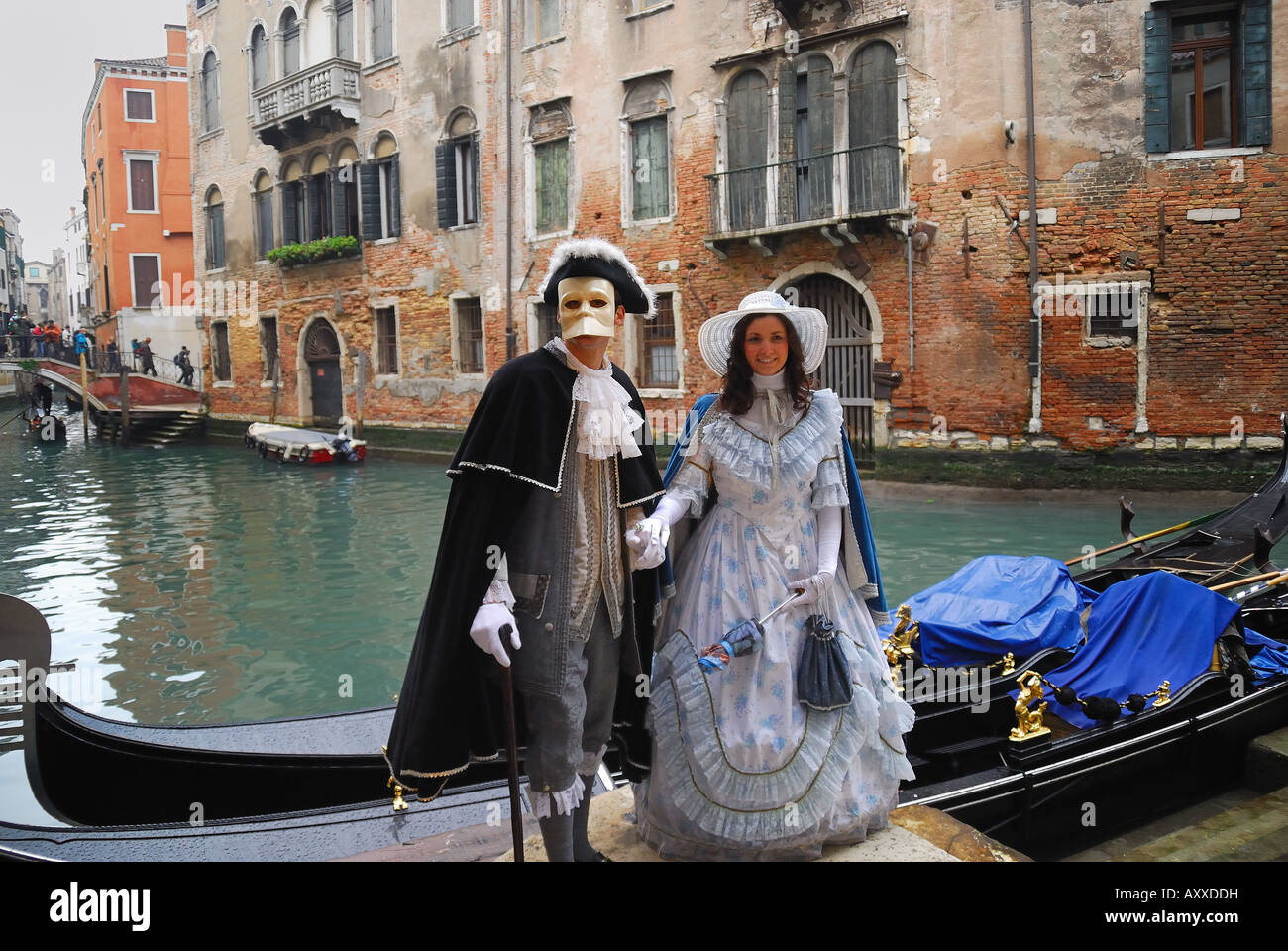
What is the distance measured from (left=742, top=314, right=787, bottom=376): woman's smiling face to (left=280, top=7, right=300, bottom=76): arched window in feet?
66.7

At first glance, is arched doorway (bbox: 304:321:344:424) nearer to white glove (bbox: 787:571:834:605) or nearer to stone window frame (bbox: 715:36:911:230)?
stone window frame (bbox: 715:36:911:230)

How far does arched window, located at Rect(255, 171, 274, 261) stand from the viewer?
2122 cm

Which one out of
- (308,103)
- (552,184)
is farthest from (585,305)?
(308,103)

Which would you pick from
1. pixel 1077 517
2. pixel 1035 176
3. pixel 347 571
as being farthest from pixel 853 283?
pixel 347 571

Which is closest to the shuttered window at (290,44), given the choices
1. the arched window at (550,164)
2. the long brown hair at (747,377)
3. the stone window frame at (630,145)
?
the arched window at (550,164)

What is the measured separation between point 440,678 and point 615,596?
1.41ft

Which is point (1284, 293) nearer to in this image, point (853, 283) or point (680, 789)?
point (853, 283)

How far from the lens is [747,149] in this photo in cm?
1291

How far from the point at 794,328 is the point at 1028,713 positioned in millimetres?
1548

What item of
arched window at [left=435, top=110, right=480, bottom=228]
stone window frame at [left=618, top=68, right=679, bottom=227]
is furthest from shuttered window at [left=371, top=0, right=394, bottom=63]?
stone window frame at [left=618, top=68, right=679, bottom=227]

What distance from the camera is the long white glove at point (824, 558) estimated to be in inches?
92.2

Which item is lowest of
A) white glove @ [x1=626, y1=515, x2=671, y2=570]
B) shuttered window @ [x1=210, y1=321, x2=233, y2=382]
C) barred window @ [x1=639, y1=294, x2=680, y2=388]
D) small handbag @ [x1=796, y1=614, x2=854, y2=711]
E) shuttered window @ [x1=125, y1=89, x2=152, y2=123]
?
small handbag @ [x1=796, y1=614, x2=854, y2=711]

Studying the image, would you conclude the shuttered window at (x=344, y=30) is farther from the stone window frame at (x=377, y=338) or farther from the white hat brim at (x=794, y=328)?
the white hat brim at (x=794, y=328)
